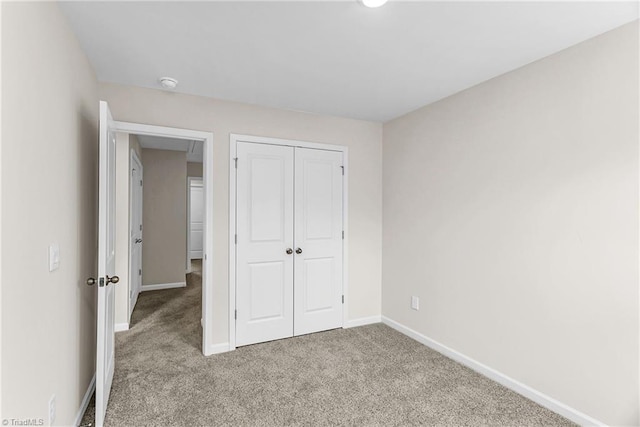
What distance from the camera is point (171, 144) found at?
5094 mm

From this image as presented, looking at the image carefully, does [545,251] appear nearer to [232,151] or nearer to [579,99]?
[579,99]

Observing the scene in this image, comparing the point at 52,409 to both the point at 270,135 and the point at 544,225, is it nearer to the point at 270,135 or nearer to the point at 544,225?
the point at 270,135

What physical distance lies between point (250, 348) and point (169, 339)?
0.85 metres

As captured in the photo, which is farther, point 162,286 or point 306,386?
point 162,286

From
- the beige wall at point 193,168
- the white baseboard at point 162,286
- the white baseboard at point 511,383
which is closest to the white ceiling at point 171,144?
→ the beige wall at point 193,168

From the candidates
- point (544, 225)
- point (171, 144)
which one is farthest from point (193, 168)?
point (544, 225)

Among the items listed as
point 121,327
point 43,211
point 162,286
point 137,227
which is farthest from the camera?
point 162,286

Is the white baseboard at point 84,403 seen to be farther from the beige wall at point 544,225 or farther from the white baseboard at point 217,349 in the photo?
the beige wall at point 544,225

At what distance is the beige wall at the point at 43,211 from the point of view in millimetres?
1218

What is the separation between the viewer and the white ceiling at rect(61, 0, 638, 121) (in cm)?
177

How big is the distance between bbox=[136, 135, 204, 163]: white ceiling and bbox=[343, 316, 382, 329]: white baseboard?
3123 mm

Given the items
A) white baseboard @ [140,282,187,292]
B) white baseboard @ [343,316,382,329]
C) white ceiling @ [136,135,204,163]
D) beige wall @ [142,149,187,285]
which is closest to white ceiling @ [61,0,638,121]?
white ceiling @ [136,135,204,163]

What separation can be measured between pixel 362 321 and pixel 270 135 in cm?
226

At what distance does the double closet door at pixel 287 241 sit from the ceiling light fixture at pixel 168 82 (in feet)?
2.55
